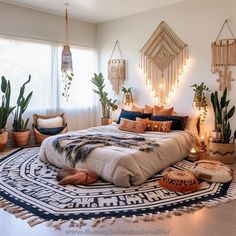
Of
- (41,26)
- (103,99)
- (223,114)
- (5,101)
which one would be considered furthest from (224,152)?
(41,26)

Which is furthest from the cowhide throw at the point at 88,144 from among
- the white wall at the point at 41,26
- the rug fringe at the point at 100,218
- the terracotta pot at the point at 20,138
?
the white wall at the point at 41,26

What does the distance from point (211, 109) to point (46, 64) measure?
3.45m

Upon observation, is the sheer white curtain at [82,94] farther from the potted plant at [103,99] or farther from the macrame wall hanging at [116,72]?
the macrame wall hanging at [116,72]

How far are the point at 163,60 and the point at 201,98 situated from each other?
1176 mm

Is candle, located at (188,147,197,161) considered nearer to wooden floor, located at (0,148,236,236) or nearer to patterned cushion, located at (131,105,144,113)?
patterned cushion, located at (131,105,144,113)

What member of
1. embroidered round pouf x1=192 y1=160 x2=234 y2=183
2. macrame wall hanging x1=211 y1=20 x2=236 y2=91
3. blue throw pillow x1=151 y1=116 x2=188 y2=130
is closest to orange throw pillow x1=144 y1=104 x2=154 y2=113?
blue throw pillow x1=151 y1=116 x2=188 y2=130

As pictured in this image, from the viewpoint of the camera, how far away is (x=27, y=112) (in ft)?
18.1

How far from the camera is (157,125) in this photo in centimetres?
470

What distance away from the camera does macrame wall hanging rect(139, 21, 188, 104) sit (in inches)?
203

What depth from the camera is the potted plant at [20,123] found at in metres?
5.10

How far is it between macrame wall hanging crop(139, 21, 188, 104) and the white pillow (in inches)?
79.8

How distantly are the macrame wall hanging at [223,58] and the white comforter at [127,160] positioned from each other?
1.32m

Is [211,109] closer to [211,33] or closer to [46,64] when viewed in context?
[211,33]

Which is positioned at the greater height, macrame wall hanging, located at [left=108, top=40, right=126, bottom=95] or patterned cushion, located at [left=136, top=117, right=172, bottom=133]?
macrame wall hanging, located at [left=108, top=40, right=126, bottom=95]
